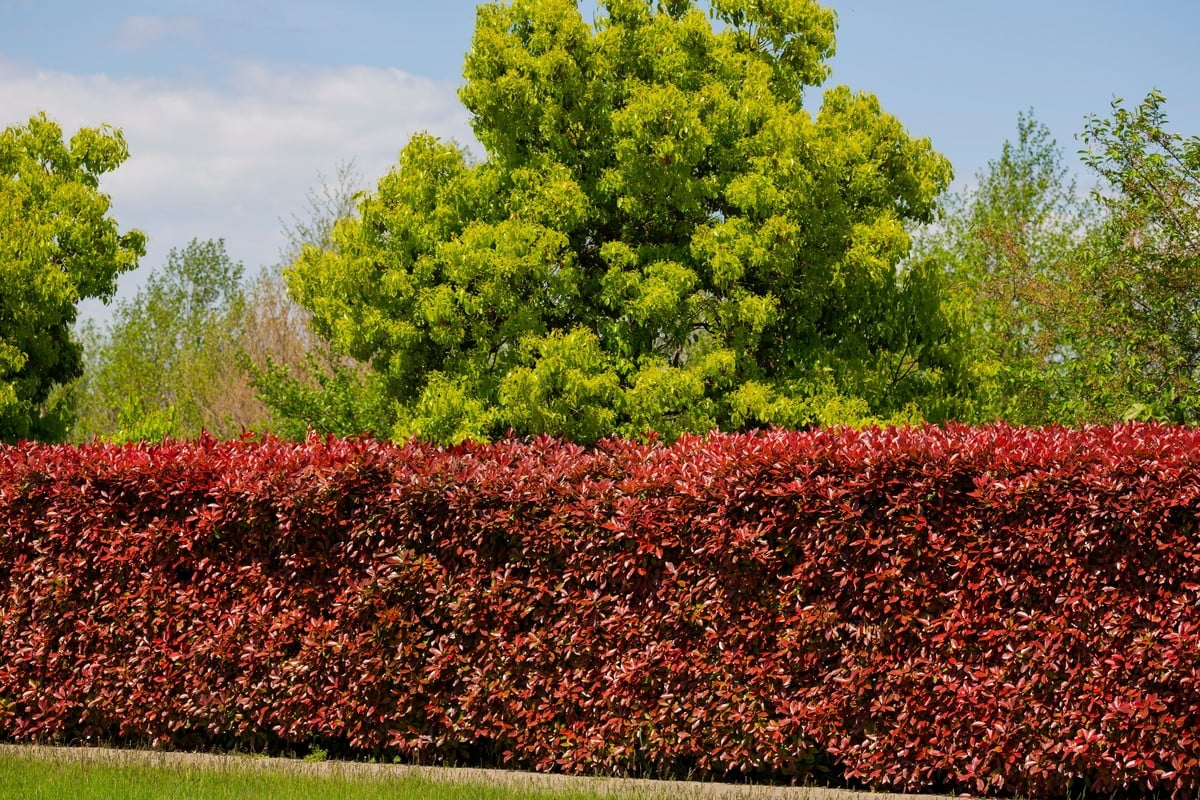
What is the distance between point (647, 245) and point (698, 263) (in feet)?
2.54

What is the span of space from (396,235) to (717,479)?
11.8 metres

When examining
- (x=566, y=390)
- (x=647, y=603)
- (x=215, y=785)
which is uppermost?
(x=566, y=390)

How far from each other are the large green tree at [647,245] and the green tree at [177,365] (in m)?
5.46

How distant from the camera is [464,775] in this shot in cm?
731

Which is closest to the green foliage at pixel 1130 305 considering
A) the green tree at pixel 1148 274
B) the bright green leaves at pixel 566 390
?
the green tree at pixel 1148 274

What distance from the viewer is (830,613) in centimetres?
701

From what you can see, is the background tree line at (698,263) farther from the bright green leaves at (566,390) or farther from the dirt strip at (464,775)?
the dirt strip at (464,775)

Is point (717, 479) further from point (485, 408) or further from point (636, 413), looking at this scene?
point (485, 408)

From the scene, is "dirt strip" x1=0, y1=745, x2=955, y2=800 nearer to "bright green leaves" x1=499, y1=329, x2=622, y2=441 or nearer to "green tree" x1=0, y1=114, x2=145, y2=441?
"bright green leaves" x1=499, y1=329, x2=622, y2=441

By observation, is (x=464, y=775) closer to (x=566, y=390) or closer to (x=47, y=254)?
(x=566, y=390)

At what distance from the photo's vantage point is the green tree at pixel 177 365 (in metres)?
30.8

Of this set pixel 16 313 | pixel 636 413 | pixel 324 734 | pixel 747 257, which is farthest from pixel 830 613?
pixel 16 313

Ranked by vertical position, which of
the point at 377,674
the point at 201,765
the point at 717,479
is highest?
the point at 717,479

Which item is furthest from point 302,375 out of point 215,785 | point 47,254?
point 215,785
